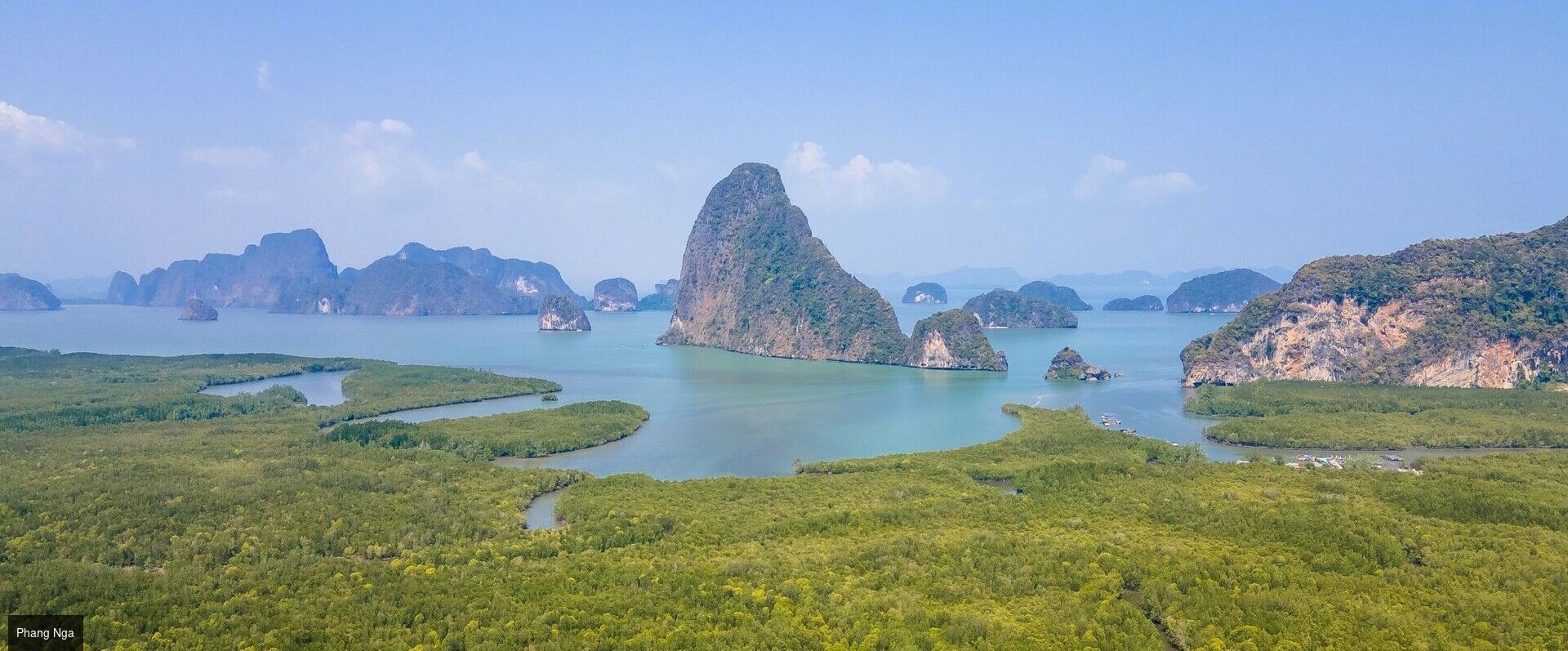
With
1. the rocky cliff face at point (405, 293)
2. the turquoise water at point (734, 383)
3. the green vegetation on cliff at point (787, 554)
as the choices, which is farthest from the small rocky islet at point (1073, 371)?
the rocky cliff face at point (405, 293)

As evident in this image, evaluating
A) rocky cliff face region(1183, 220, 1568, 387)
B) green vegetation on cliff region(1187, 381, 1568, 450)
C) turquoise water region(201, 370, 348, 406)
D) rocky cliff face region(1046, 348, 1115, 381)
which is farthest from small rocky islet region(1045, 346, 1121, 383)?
turquoise water region(201, 370, 348, 406)

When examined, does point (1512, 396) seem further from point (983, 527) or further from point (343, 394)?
point (343, 394)

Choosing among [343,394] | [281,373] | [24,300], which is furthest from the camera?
[24,300]

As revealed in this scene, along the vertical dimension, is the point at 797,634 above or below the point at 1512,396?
below

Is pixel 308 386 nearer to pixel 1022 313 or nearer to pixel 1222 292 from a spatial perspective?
pixel 1022 313

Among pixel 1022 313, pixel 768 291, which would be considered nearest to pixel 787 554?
pixel 768 291

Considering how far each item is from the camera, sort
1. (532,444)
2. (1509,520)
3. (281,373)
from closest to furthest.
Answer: (1509,520)
(532,444)
(281,373)

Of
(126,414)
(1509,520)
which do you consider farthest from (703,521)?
(126,414)

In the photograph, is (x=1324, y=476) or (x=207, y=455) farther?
(x=207, y=455)
